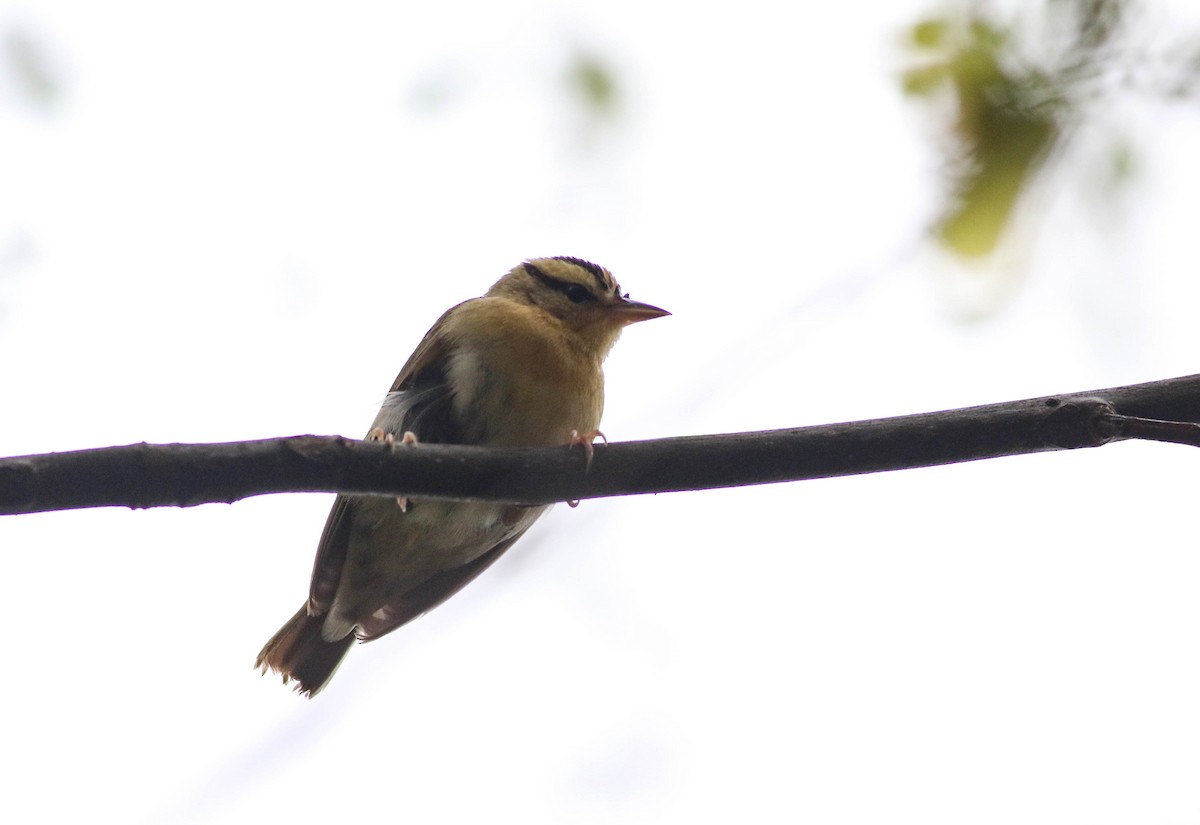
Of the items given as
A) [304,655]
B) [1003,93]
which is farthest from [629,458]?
[304,655]

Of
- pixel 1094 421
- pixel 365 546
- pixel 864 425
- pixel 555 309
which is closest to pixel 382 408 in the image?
pixel 365 546

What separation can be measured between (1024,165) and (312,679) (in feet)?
16.2

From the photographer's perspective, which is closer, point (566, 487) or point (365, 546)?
point (566, 487)

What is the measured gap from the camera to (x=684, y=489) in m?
3.97

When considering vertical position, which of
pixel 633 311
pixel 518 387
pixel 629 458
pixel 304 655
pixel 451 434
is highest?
pixel 633 311

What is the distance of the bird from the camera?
602 cm

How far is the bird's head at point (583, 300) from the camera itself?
696 cm

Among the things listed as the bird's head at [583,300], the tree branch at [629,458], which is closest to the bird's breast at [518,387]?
the bird's head at [583,300]

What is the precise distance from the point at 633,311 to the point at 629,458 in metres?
3.13

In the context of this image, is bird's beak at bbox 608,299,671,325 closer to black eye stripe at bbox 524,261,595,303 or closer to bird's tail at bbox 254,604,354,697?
black eye stripe at bbox 524,261,595,303

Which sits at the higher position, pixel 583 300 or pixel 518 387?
pixel 583 300

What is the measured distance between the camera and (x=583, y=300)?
7109mm

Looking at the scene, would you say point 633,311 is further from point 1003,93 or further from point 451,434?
point 1003,93

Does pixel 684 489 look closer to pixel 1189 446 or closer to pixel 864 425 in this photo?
pixel 864 425
